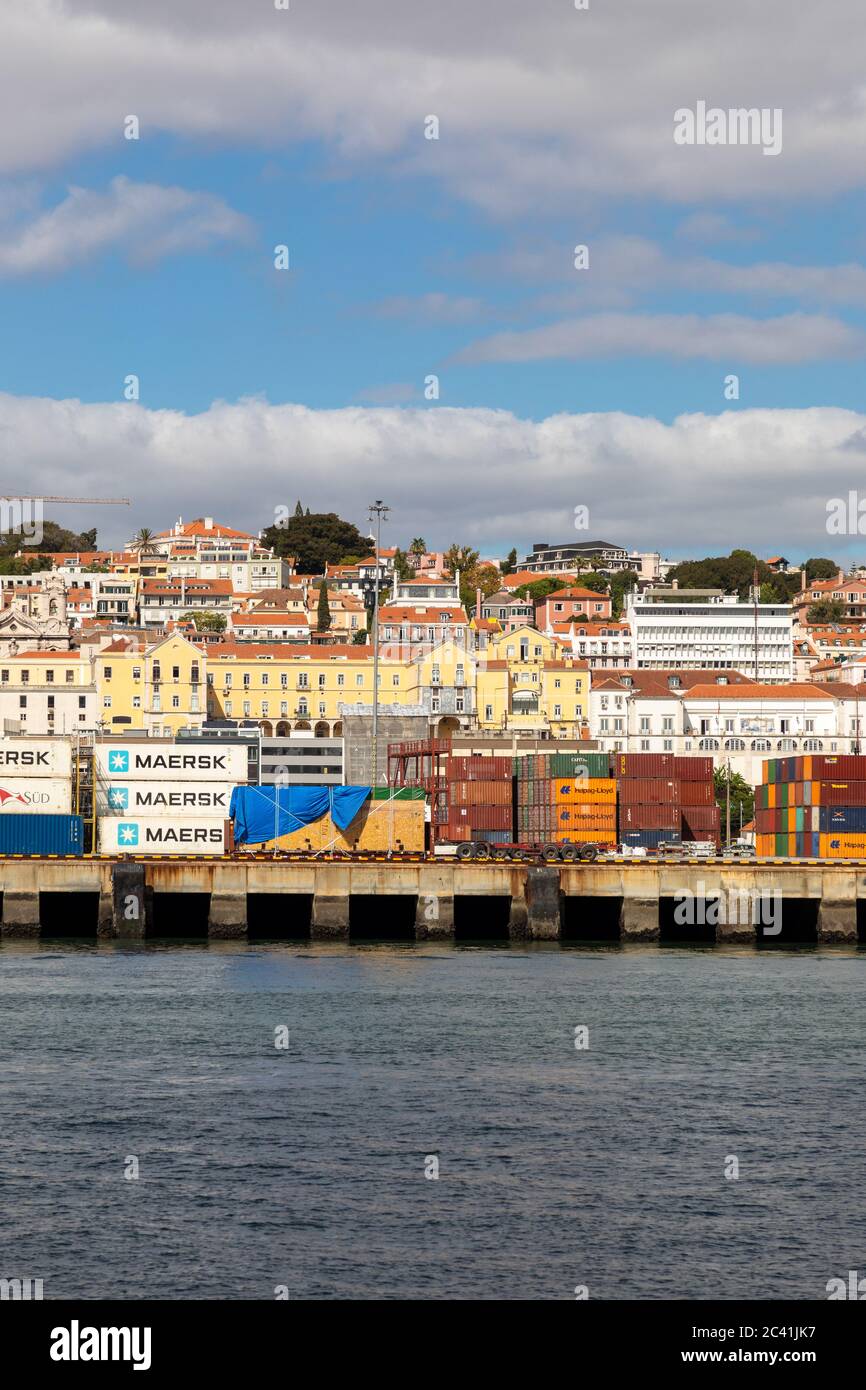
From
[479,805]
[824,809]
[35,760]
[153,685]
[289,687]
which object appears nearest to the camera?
[35,760]

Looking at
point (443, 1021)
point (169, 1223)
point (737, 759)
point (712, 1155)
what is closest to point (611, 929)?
point (443, 1021)

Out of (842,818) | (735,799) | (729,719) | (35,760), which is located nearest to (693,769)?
(842,818)

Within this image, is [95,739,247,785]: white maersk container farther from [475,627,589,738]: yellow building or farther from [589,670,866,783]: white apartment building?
[475,627,589,738]: yellow building

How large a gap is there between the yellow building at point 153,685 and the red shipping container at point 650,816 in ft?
316

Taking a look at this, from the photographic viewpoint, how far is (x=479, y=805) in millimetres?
103562

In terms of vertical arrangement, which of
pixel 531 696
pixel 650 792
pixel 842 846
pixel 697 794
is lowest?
pixel 842 846

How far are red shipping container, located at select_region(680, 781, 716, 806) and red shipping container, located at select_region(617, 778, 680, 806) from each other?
1.88 m

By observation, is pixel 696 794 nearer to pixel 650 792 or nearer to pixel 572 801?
pixel 650 792

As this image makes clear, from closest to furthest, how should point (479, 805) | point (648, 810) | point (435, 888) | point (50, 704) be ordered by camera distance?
point (435, 888)
point (648, 810)
point (479, 805)
point (50, 704)

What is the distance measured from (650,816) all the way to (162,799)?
94.0ft

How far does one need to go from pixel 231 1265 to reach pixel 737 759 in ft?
531

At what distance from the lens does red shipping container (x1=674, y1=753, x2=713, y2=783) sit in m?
104

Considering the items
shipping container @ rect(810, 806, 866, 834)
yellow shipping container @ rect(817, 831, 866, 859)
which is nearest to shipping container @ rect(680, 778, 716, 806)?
shipping container @ rect(810, 806, 866, 834)

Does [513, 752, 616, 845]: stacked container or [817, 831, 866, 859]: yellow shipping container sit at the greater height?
[513, 752, 616, 845]: stacked container
